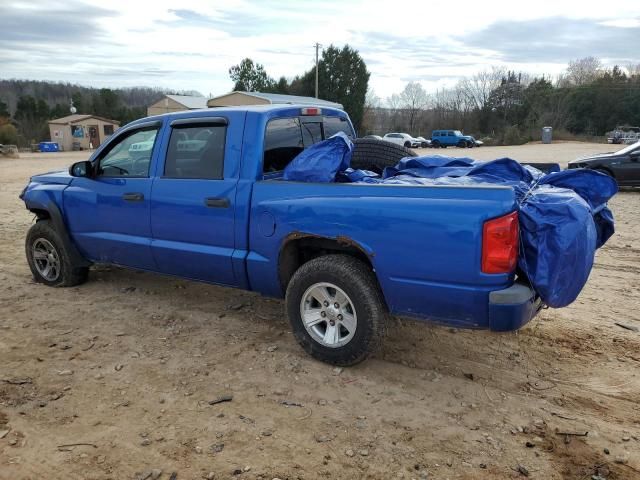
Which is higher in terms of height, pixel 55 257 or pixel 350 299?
pixel 350 299

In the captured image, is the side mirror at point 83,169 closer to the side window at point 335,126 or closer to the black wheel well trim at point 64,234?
the black wheel well trim at point 64,234

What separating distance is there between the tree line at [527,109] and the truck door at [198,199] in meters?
52.7

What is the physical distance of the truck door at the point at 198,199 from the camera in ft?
14.5

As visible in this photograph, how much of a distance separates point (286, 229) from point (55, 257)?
3276 millimetres

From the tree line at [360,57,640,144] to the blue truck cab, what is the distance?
4.77m

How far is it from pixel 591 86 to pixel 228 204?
65761 mm

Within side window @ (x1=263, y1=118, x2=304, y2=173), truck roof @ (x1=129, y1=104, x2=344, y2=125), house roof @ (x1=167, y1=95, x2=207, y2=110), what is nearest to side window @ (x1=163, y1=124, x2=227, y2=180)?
truck roof @ (x1=129, y1=104, x2=344, y2=125)

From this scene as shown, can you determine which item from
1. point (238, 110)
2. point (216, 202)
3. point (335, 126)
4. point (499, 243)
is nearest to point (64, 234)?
point (216, 202)

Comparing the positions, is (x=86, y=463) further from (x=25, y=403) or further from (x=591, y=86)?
(x=591, y=86)

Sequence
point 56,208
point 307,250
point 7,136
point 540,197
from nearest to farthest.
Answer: point 540,197 < point 307,250 < point 56,208 < point 7,136

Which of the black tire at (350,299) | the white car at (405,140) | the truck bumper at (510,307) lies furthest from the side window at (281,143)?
the white car at (405,140)

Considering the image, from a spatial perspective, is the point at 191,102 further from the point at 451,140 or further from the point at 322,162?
the point at 322,162

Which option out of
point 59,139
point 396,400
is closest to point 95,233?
point 396,400

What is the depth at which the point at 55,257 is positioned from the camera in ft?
19.5
